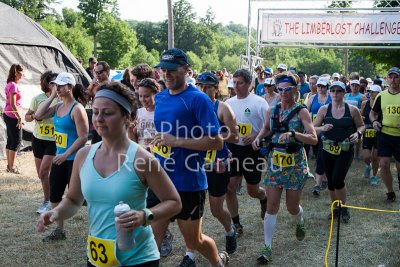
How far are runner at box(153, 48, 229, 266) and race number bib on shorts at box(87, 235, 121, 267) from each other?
141 centimetres

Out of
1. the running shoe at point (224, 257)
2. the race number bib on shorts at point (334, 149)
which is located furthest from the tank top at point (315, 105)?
the running shoe at point (224, 257)

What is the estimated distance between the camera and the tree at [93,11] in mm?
47938

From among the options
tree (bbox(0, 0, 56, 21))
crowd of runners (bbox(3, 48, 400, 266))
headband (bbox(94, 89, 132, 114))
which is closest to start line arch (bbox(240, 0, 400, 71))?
crowd of runners (bbox(3, 48, 400, 266))

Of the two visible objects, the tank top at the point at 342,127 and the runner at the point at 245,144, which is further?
the tank top at the point at 342,127

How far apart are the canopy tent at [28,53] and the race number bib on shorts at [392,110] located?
312 inches

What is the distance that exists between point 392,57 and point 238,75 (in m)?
17.0

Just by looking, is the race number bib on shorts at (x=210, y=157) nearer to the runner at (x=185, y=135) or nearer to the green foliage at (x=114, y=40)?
the runner at (x=185, y=135)

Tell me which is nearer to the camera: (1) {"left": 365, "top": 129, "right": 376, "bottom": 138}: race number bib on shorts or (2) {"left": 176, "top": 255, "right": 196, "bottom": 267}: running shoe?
(2) {"left": 176, "top": 255, "right": 196, "bottom": 267}: running shoe

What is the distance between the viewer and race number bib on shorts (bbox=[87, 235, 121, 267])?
265 cm

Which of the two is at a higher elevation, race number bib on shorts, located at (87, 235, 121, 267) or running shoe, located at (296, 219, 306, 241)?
race number bib on shorts, located at (87, 235, 121, 267)

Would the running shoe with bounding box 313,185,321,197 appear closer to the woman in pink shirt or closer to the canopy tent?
the woman in pink shirt

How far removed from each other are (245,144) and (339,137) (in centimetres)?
142

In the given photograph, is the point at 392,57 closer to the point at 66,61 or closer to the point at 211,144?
the point at 66,61

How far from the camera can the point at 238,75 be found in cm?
617
